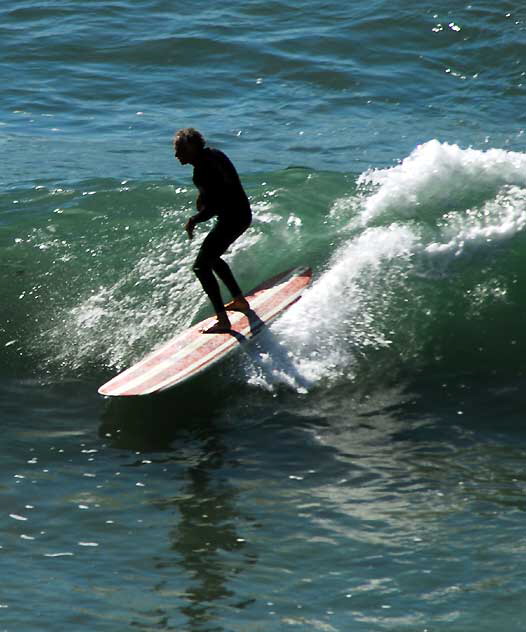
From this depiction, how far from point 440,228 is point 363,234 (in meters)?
0.79

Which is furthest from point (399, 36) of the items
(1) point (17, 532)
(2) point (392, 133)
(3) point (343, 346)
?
(1) point (17, 532)

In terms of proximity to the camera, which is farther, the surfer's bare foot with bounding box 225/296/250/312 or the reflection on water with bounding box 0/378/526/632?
the surfer's bare foot with bounding box 225/296/250/312

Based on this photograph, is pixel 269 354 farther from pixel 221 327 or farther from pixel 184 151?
pixel 184 151

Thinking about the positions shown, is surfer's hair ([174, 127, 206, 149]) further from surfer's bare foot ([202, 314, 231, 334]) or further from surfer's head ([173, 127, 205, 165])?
surfer's bare foot ([202, 314, 231, 334])

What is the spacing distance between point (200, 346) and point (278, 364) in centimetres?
80

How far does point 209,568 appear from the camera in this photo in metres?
6.67

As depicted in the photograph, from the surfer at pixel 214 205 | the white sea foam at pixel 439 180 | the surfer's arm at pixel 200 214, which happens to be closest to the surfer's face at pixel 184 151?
the surfer at pixel 214 205

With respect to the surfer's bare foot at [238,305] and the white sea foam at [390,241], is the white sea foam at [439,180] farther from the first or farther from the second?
the surfer's bare foot at [238,305]

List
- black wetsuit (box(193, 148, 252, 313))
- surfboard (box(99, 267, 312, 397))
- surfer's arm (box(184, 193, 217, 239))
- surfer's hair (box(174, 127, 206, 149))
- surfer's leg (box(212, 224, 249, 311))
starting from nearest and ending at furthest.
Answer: surfer's hair (box(174, 127, 206, 149))
black wetsuit (box(193, 148, 252, 313))
surfer's arm (box(184, 193, 217, 239))
surfboard (box(99, 267, 312, 397))
surfer's leg (box(212, 224, 249, 311))

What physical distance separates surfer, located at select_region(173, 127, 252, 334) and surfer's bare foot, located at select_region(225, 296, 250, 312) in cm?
5

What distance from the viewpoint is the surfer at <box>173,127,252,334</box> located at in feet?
27.7

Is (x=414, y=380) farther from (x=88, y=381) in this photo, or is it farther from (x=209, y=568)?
(x=209, y=568)

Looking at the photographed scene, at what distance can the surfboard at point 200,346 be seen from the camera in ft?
29.0

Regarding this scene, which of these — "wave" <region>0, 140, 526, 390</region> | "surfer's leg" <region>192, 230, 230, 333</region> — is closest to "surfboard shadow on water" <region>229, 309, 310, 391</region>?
"wave" <region>0, 140, 526, 390</region>
